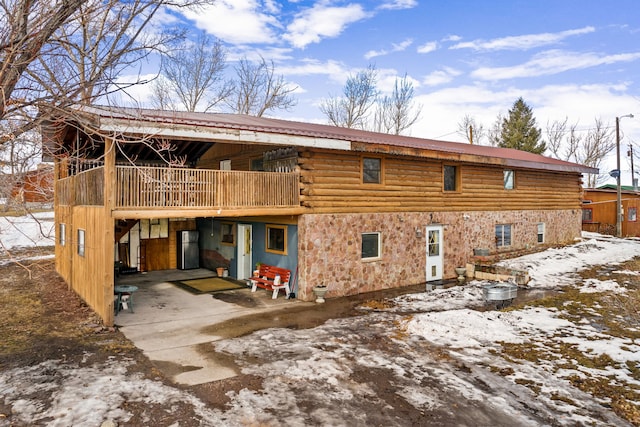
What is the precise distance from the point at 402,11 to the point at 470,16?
456cm

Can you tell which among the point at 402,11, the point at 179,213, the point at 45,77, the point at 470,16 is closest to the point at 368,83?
the point at 402,11

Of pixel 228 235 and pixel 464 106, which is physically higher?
Result: pixel 464 106

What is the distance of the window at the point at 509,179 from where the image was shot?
18.2m

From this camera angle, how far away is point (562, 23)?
21.0 m

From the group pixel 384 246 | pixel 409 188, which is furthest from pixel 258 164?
pixel 409 188

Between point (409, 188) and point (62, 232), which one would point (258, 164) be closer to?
point (409, 188)

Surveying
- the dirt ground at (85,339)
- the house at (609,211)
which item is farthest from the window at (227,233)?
the house at (609,211)

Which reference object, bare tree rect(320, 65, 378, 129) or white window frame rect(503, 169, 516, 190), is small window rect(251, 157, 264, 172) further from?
bare tree rect(320, 65, 378, 129)

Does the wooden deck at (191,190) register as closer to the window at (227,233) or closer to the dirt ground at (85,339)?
the dirt ground at (85,339)

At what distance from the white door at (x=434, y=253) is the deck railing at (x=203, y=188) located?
5.73 meters

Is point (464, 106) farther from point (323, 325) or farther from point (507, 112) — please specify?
point (323, 325)

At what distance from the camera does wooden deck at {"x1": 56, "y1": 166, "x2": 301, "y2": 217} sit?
960 centimetres

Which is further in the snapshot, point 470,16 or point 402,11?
point 402,11

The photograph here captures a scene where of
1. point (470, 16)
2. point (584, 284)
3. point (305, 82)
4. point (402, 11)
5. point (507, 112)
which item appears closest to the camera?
point (584, 284)
